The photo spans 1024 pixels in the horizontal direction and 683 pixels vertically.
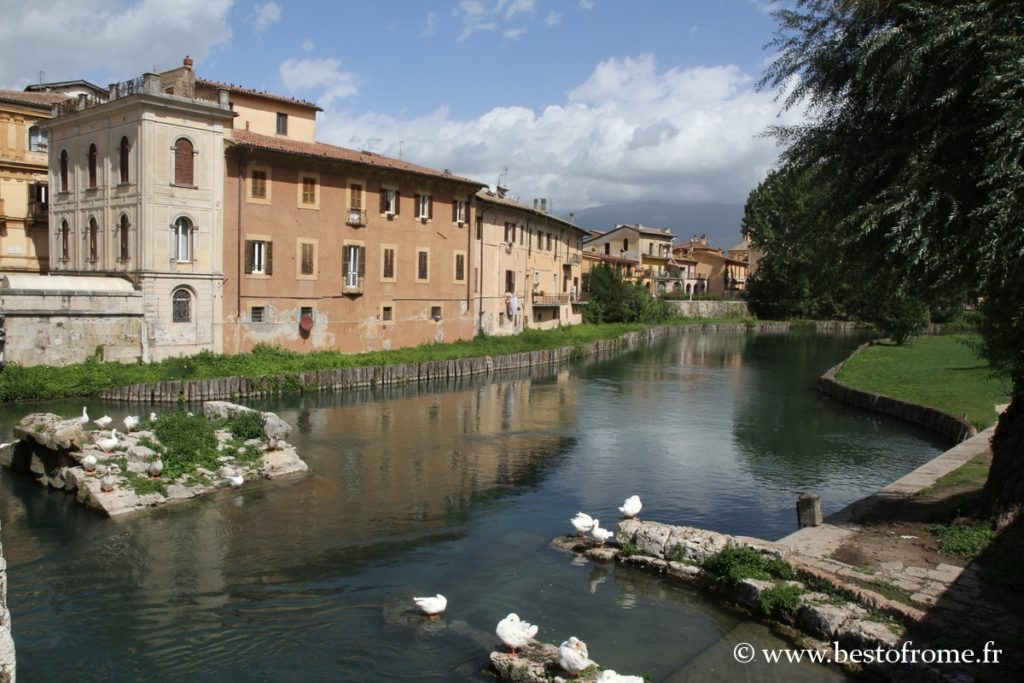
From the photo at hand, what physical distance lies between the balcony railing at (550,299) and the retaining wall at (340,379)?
21.6 feet

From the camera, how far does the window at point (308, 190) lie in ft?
132

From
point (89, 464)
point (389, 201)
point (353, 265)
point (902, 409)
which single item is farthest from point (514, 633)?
point (389, 201)

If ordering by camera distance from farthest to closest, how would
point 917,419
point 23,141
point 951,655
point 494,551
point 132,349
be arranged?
point 23,141
point 132,349
point 917,419
point 494,551
point 951,655

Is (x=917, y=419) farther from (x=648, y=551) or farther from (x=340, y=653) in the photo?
(x=340, y=653)

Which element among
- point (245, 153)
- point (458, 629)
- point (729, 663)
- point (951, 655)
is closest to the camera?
point (951, 655)

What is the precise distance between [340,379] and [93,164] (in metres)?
14.7

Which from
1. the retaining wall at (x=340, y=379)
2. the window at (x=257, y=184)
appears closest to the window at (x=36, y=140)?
the window at (x=257, y=184)

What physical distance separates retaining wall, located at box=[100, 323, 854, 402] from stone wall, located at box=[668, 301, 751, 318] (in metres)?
38.9

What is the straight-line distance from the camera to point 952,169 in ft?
43.8

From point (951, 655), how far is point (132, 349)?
32.9 metres

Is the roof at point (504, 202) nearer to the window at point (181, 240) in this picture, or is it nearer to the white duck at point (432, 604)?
the window at point (181, 240)

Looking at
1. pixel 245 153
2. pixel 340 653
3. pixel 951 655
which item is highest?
pixel 245 153

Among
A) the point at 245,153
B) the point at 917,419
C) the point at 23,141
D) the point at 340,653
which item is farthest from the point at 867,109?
the point at 23,141

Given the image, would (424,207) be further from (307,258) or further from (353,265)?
(307,258)
